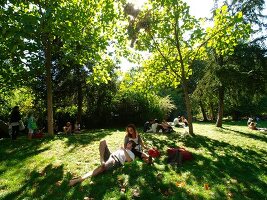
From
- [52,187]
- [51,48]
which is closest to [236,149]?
[52,187]

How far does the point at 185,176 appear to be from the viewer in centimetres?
845

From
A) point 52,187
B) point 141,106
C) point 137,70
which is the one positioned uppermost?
point 137,70

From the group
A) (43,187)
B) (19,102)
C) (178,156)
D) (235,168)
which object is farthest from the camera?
(19,102)

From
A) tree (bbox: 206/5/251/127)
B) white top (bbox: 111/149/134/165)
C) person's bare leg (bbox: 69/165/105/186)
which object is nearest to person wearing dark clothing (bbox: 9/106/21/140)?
white top (bbox: 111/149/134/165)

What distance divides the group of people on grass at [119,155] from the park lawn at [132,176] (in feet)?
0.59

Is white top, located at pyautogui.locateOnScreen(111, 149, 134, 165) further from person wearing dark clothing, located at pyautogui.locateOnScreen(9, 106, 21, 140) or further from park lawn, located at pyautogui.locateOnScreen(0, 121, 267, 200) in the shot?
person wearing dark clothing, located at pyautogui.locateOnScreen(9, 106, 21, 140)

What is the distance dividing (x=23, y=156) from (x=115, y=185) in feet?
19.1

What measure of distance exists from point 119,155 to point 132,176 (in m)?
1.01

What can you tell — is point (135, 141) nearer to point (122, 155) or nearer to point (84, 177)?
point (122, 155)

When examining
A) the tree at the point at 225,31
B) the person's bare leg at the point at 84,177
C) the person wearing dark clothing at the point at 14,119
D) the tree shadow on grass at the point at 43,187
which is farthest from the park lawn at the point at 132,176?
the tree at the point at 225,31

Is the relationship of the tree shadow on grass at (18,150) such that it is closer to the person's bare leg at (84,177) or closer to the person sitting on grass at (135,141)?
the person's bare leg at (84,177)

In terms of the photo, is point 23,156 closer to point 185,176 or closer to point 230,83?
point 185,176

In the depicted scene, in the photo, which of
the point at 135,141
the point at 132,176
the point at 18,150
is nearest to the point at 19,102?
the point at 18,150

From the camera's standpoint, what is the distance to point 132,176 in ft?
26.6
